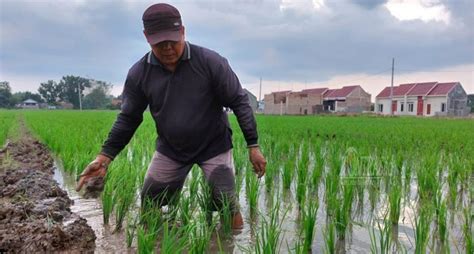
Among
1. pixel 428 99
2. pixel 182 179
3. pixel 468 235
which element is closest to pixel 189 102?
pixel 182 179

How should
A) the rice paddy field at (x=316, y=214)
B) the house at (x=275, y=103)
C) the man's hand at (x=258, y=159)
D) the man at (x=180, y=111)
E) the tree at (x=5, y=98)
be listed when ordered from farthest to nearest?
the tree at (x=5, y=98) → the house at (x=275, y=103) → the man's hand at (x=258, y=159) → the man at (x=180, y=111) → the rice paddy field at (x=316, y=214)

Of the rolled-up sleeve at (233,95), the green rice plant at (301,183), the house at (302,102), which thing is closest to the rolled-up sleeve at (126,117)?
the rolled-up sleeve at (233,95)

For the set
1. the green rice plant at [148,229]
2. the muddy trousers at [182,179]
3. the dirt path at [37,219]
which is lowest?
the dirt path at [37,219]

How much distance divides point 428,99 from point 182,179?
1319 inches

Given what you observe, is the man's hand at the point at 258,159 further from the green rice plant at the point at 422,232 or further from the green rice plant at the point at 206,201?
the green rice plant at the point at 422,232

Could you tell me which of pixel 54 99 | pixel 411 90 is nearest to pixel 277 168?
pixel 411 90

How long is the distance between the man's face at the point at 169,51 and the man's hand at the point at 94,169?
2.22 feet

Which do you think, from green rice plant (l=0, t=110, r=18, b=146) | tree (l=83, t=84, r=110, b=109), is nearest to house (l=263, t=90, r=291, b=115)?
green rice plant (l=0, t=110, r=18, b=146)

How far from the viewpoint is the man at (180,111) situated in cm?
217

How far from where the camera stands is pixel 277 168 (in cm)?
395

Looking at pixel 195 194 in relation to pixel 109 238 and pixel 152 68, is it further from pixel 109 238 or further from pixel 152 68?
pixel 152 68

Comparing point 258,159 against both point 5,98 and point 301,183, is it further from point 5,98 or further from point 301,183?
point 5,98

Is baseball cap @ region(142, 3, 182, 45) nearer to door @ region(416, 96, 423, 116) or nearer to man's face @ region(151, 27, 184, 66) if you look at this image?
man's face @ region(151, 27, 184, 66)

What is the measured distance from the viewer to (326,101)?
39781 mm
